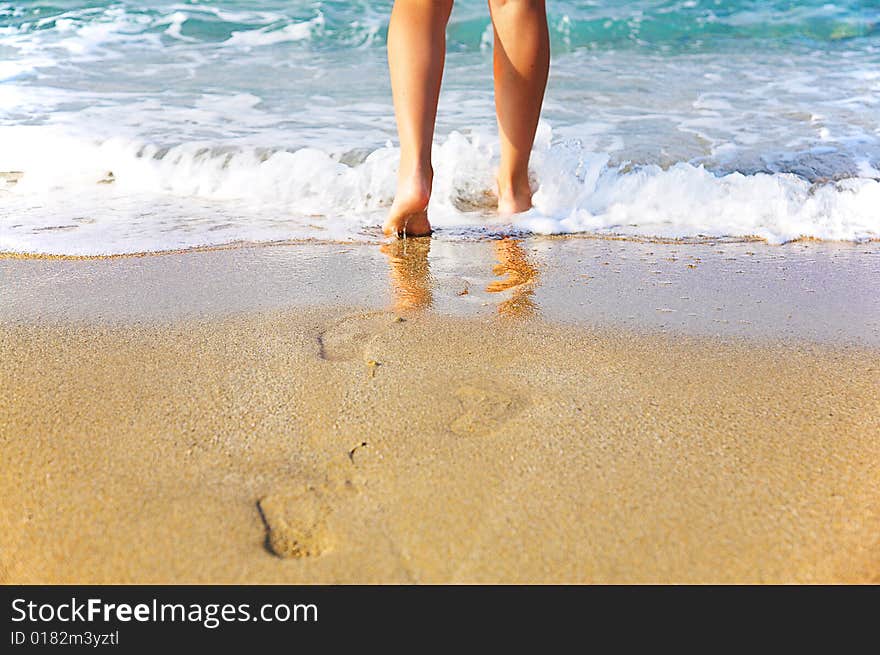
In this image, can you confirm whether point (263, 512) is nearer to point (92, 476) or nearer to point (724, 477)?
point (92, 476)

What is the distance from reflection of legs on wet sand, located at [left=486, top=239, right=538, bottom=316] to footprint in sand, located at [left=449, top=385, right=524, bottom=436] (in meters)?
0.38

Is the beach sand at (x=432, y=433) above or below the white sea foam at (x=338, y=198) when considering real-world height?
above

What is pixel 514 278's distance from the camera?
187 cm

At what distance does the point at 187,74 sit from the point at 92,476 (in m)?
4.29

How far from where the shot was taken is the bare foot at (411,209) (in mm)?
2082

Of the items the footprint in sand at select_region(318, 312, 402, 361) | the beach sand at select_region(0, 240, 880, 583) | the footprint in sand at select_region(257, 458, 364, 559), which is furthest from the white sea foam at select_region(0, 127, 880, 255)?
the footprint in sand at select_region(257, 458, 364, 559)

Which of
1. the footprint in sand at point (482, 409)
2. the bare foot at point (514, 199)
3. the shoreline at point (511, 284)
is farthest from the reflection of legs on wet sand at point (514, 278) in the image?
the footprint in sand at point (482, 409)

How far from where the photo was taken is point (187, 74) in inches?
192

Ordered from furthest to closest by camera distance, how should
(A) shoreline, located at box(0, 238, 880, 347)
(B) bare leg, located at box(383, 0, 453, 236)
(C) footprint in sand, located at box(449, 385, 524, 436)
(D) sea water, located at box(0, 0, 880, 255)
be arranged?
(D) sea water, located at box(0, 0, 880, 255)
(B) bare leg, located at box(383, 0, 453, 236)
(A) shoreline, located at box(0, 238, 880, 347)
(C) footprint in sand, located at box(449, 385, 524, 436)

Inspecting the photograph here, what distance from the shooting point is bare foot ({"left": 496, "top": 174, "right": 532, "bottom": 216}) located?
98.0 inches

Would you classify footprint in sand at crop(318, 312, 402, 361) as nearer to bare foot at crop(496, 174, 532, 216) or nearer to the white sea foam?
the white sea foam

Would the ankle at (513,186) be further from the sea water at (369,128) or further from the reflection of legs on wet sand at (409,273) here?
the reflection of legs on wet sand at (409,273)

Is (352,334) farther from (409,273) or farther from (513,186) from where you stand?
(513,186)

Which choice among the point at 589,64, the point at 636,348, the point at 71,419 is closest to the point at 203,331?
the point at 71,419
